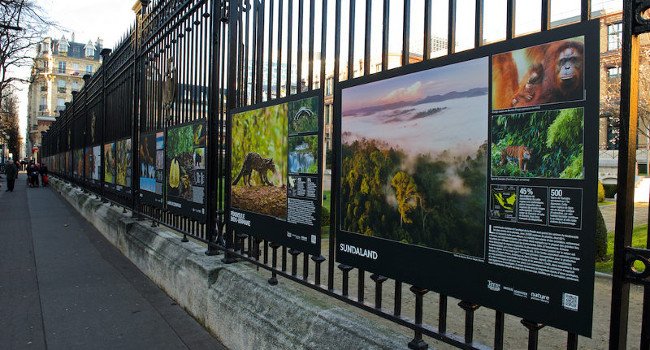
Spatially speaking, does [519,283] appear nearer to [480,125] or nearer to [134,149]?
[480,125]

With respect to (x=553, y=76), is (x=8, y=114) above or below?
above

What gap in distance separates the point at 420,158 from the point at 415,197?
0.21 metres

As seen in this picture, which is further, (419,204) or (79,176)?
(79,176)

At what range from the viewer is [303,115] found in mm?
3465

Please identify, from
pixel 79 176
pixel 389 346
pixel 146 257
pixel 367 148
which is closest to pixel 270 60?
pixel 367 148

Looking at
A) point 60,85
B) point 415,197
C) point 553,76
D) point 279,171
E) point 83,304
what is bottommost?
point 83,304

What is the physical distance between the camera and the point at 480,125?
2141mm

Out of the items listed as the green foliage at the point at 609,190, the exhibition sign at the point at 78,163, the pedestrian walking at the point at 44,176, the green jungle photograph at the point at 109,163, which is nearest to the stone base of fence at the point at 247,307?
the green jungle photograph at the point at 109,163

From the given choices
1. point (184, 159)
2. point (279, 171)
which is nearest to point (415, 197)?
point (279, 171)

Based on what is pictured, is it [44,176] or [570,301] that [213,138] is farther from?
[44,176]

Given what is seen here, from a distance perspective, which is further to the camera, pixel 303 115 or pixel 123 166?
pixel 123 166

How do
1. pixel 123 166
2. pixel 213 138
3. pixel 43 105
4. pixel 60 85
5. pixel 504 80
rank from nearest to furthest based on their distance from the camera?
1. pixel 504 80
2. pixel 213 138
3. pixel 123 166
4. pixel 43 105
5. pixel 60 85

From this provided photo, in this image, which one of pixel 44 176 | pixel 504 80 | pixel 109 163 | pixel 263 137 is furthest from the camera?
pixel 44 176

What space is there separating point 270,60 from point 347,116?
4.68ft
